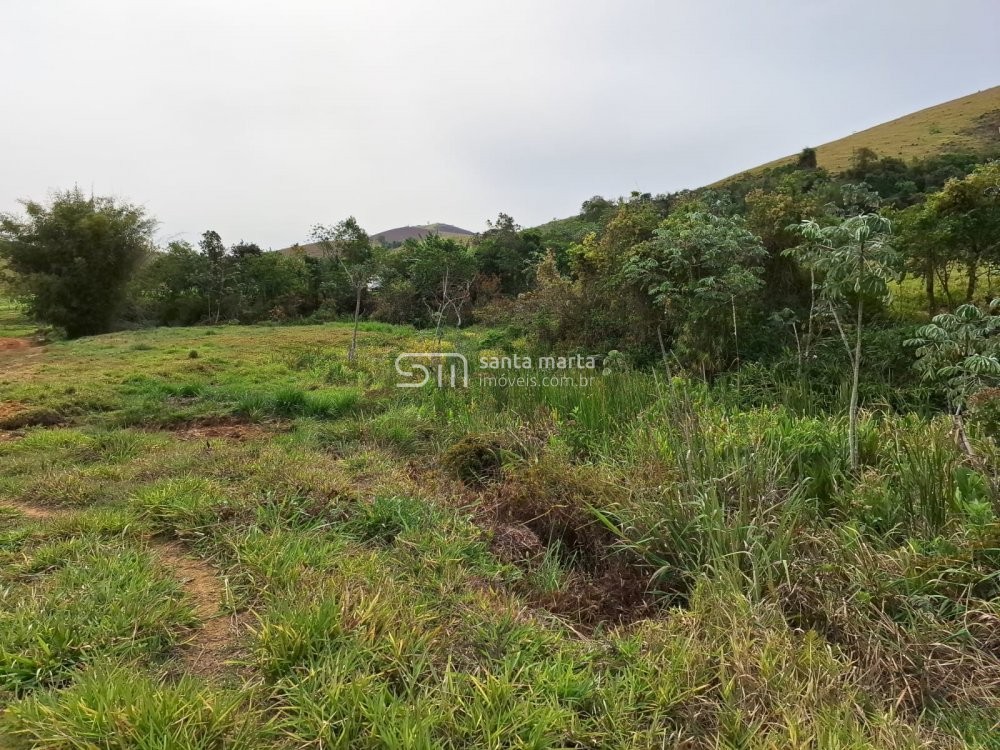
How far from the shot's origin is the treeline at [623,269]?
5.13m

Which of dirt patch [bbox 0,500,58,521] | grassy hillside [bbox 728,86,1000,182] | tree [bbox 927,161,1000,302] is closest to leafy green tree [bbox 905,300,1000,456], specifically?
tree [bbox 927,161,1000,302]

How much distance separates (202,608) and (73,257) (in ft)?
63.4

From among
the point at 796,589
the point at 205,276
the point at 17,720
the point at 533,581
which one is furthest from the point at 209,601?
the point at 205,276

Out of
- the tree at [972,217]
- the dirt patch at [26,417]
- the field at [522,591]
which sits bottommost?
the field at [522,591]

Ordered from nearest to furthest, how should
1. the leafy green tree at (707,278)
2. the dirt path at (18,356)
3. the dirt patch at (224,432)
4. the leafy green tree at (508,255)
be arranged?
the dirt patch at (224,432)
the leafy green tree at (707,278)
the dirt path at (18,356)
the leafy green tree at (508,255)

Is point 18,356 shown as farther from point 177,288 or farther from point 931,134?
point 931,134

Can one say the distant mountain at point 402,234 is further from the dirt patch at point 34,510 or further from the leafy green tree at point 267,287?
the dirt patch at point 34,510

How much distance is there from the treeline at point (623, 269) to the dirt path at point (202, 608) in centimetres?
231

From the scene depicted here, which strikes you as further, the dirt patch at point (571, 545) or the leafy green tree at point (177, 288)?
the leafy green tree at point (177, 288)

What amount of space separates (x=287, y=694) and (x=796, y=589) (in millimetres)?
1786

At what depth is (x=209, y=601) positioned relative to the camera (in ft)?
6.45

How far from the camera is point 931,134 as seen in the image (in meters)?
28.8

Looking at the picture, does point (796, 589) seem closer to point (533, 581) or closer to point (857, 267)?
point (533, 581)

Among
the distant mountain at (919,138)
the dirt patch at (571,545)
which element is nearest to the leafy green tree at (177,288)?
the distant mountain at (919,138)
